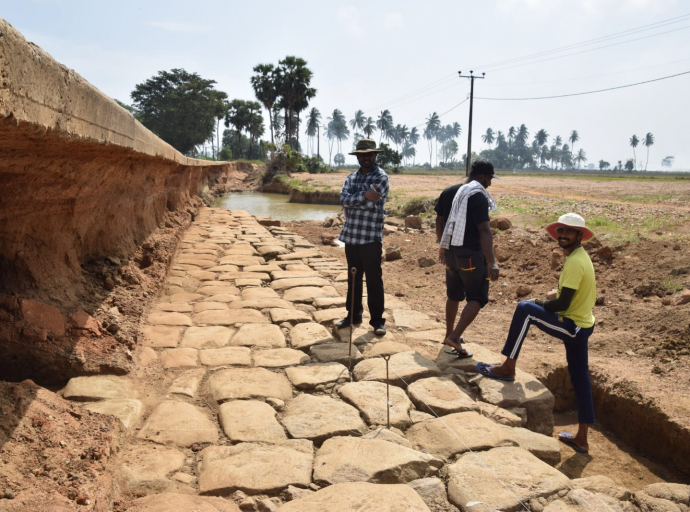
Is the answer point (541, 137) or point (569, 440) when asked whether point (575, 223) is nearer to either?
point (569, 440)

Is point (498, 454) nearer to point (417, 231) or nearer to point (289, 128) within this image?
point (417, 231)

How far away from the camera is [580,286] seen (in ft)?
10.4

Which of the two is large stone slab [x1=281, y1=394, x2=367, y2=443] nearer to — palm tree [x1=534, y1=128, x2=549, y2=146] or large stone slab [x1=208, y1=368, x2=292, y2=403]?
large stone slab [x1=208, y1=368, x2=292, y2=403]

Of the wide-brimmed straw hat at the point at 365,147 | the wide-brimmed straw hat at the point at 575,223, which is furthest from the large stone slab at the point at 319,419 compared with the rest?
the wide-brimmed straw hat at the point at 365,147

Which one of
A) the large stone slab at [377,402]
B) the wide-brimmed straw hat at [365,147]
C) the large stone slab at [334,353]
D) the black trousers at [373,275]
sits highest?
the wide-brimmed straw hat at [365,147]

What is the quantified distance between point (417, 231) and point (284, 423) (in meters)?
8.52

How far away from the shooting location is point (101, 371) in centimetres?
286

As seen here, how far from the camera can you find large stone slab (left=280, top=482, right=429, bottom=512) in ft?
6.29

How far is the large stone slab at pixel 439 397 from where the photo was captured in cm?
294

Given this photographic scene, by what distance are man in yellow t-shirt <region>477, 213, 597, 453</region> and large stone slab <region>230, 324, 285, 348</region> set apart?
165 cm

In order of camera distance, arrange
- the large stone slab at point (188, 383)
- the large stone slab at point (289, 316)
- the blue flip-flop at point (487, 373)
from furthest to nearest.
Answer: the large stone slab at point (289, 316), the blue flip-flop at point (487, 373), the large stone slab at point (188, 383)

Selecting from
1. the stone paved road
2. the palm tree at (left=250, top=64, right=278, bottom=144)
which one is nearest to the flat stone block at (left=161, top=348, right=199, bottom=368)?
the stone paved road

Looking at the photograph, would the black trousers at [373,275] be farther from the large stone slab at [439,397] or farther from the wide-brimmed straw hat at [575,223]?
the wide-brimmed straw hat at [575,223]

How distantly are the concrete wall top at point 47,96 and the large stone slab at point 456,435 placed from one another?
205cm
